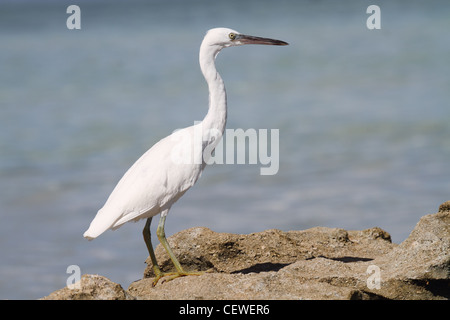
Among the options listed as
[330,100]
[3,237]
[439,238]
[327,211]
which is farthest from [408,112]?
[439,238]

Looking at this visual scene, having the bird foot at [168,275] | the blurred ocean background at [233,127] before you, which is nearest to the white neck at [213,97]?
the bird foot at [168,275]

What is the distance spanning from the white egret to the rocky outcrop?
393 millimetres

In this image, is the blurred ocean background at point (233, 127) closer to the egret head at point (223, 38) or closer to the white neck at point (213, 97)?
the white neck at point (213, 97)

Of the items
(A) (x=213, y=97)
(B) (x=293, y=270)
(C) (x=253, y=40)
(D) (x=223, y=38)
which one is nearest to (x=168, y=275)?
(B) (x=293, y=270)

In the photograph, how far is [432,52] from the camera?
64.3 feet

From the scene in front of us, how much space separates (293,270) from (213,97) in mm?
1768

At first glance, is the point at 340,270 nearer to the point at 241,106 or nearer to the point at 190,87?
the point at 241,106

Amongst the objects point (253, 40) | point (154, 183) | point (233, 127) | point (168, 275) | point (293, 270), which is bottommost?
point (168, 275)

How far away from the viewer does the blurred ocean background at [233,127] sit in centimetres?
868

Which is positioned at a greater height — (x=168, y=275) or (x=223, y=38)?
(x=223, y=38)

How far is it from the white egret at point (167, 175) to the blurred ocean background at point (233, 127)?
218 centimetres

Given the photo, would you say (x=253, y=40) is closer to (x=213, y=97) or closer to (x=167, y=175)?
(x=213, y=97)

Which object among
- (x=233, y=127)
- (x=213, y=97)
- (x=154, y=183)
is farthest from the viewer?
(x=233, y=127)

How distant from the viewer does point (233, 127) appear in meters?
→ 13.0
